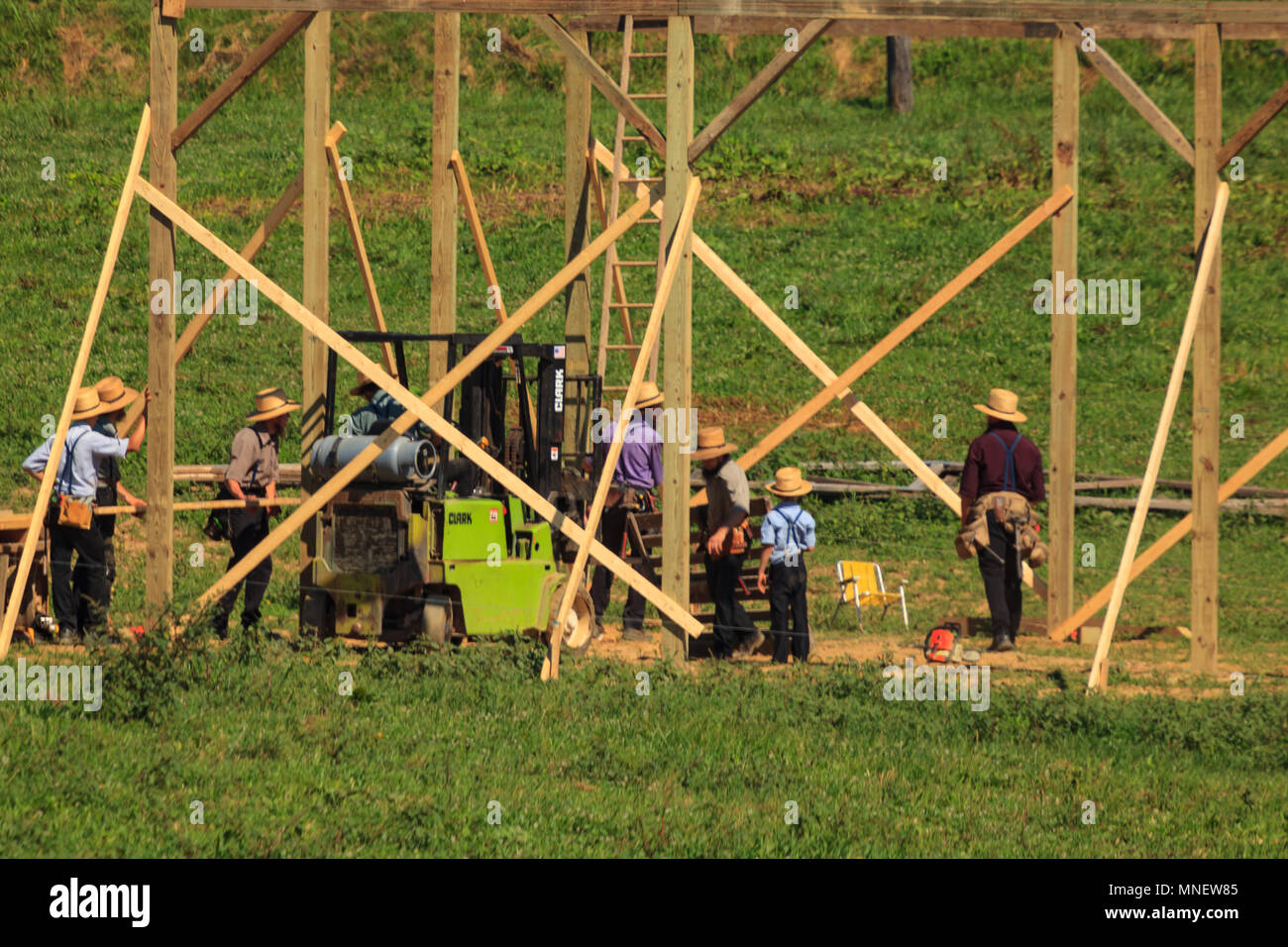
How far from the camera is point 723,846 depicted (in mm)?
8539

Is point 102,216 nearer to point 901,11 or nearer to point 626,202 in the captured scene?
point 626,202

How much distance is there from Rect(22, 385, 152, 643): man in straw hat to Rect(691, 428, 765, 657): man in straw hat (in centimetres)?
415

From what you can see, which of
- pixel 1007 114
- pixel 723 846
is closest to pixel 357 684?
pixel 723 846

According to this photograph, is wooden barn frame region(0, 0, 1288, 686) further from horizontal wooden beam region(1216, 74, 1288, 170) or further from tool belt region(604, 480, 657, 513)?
tool belt region(604, 480, 657, 513)

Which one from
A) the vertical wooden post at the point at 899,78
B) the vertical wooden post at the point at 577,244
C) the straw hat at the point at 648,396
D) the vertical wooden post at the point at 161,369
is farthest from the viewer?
the vertical wooden post at the point at 899,78

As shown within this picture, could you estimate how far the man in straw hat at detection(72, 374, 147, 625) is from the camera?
13008 millimetres

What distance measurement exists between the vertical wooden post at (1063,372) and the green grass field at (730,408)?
113 centimetres

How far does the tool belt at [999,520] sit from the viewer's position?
1380 centimetres

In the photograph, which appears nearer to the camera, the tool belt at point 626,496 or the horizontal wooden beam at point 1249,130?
the horizontal wooden beam at point 1249,130

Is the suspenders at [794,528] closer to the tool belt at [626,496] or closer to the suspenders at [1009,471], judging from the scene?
the tool belt at [626,496]

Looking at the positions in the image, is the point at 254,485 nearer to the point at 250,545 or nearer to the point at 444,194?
the point at 250,545

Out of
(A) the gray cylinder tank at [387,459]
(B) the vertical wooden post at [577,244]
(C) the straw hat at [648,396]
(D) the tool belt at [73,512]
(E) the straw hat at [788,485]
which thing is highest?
(B) the vertical wooden post at [577,244]

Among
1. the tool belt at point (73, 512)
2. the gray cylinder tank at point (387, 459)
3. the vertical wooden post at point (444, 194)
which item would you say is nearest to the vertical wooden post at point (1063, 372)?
the vertical wooden post at point (444, 194)

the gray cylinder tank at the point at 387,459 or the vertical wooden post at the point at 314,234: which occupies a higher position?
the vertical wooden post at the point at 314,234
